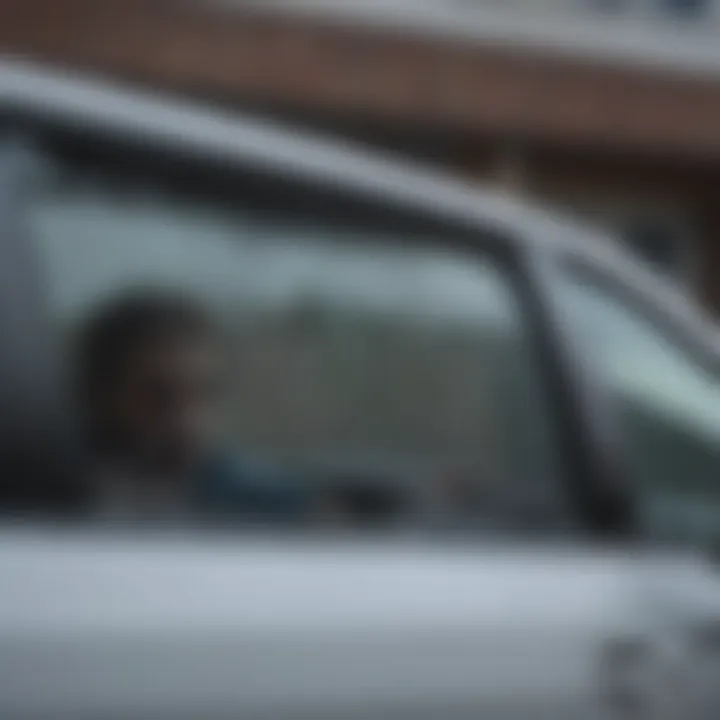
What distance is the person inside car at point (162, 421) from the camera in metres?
2.79

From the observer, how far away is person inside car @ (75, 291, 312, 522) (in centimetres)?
279

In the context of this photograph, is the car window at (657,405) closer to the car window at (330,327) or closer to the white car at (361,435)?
the white car at (361,435)

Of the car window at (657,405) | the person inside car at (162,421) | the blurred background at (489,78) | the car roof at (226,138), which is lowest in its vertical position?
the person inside car at (162,421)

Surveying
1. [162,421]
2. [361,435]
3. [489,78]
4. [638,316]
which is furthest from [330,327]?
[489,78]

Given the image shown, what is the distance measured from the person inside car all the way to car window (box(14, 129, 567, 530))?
14 mm

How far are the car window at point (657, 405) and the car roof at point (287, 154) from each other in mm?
53

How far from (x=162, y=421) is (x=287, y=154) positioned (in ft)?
1.38

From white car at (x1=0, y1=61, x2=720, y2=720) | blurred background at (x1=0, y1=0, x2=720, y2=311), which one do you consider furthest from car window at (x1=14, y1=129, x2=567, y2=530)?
blurred background at (x1=0, y1=0, x2=720, y2=311)

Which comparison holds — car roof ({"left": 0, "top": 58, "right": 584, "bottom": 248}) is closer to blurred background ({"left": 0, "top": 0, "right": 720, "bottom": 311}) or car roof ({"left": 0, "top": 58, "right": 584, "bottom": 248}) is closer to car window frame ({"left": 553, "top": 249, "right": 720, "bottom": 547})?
car window frame ({"left": 553, "top": 249, "right": 720, "bottom": 547})

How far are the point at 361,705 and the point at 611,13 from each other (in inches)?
524

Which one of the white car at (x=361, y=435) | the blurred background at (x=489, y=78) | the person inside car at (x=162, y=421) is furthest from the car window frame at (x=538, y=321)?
the blurred background at (x=489, y=78)

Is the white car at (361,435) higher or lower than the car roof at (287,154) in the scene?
lower

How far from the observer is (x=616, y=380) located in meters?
3.37

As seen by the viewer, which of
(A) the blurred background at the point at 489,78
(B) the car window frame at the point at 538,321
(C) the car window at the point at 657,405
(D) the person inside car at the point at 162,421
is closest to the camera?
(D) the person inside car at the point at 162,421
